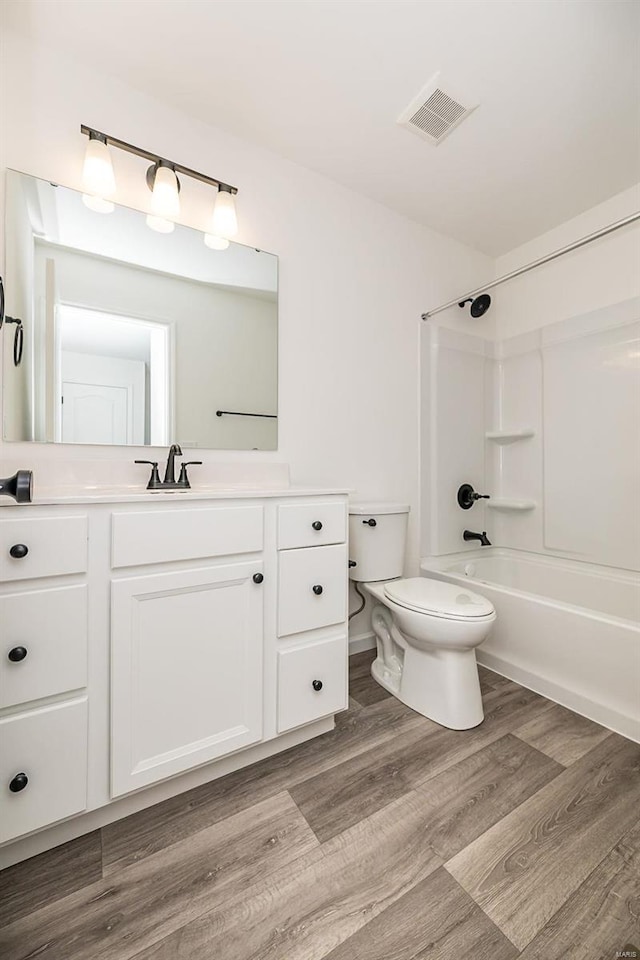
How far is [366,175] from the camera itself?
1.90 metres

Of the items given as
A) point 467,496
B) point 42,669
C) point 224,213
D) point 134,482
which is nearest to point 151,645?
point 42,669

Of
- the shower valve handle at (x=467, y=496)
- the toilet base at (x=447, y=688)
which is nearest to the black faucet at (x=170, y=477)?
the toilet base at (x=447, y=688)

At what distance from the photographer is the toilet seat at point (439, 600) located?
1455mm

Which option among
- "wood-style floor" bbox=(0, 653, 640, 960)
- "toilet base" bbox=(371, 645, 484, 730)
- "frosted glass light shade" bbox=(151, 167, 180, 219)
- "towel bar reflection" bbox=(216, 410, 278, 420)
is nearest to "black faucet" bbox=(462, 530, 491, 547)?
"toilet base" bbox=(371, 645, 484, 730)

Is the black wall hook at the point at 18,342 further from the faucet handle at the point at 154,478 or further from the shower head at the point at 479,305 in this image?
the shower head at the point at 479,305

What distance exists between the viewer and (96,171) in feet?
4.33

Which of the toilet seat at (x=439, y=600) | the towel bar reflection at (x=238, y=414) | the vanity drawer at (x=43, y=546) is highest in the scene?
the towel bar reflection at (x=238, y=414)

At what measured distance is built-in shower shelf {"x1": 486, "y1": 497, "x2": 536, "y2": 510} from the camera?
Answer: 2432mm

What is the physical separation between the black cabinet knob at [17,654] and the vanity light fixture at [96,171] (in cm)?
142

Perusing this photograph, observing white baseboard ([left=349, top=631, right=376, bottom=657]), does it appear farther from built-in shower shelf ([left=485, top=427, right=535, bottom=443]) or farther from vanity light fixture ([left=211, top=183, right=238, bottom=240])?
vanity light fixture ([left=211, top=183, right=238, bottom=240])

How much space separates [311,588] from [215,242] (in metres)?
1.43

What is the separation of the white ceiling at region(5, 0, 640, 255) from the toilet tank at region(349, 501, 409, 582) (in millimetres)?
1593

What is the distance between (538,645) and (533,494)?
104 centimetres

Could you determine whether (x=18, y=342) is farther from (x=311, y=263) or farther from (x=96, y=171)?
(x=311, y=263)
